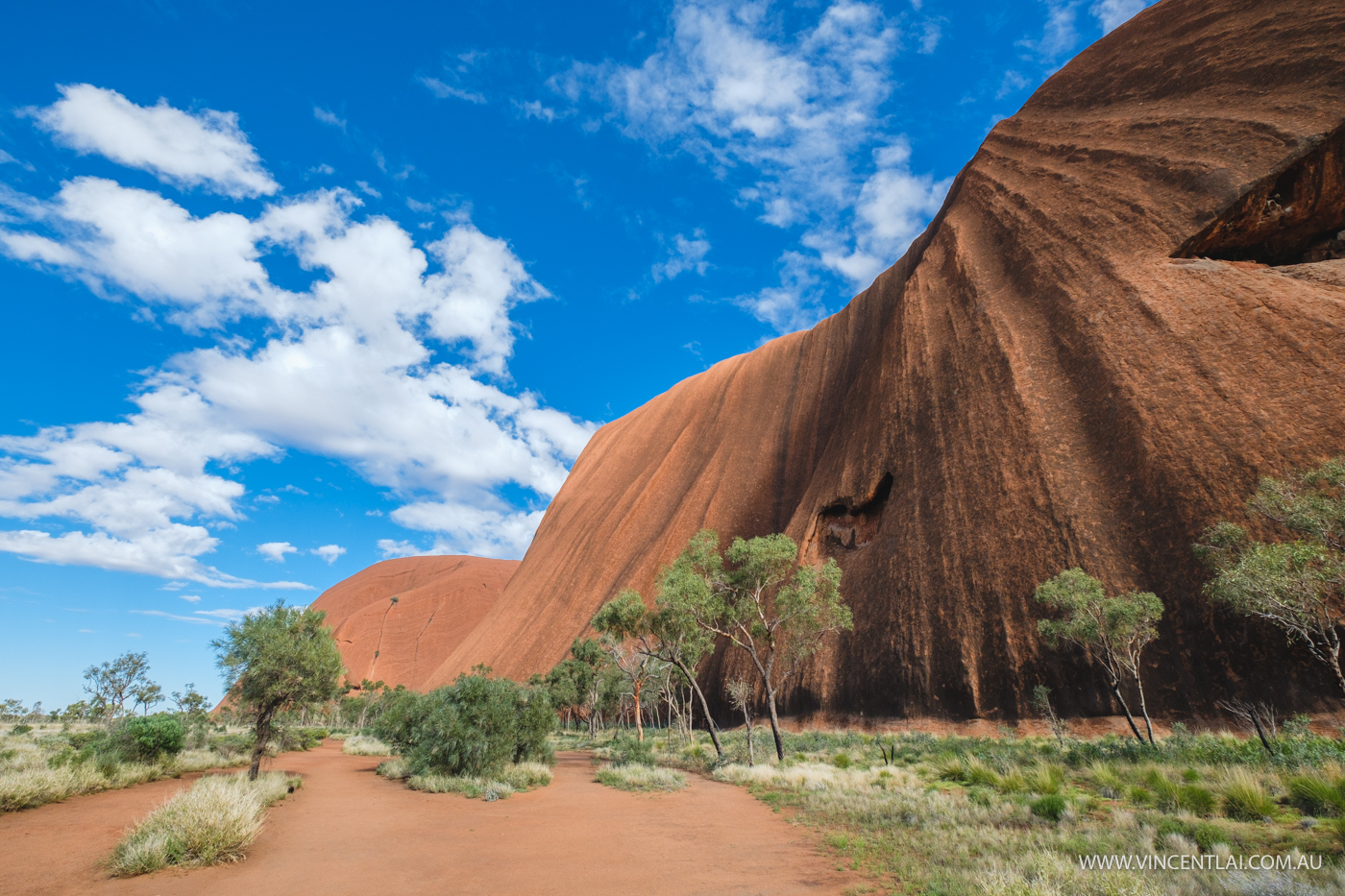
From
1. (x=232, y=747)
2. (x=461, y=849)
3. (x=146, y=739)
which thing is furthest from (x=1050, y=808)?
(x=232, y=747)

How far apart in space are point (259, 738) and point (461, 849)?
10.1 m

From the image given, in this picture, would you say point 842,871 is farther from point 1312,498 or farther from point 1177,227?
point 1177,227

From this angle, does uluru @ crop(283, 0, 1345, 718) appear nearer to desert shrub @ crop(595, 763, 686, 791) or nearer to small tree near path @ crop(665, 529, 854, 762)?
small tree near path @ crop(665, 529, 854, 762)

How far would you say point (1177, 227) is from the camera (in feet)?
77.9

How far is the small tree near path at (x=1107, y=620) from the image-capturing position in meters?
15.1

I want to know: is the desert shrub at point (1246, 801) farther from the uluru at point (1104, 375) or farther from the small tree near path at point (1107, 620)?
the uluru at point (1104, 375)

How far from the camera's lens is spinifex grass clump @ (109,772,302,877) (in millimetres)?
6793

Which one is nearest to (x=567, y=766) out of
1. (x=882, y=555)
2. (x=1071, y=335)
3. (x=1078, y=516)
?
(x=882, y=555)

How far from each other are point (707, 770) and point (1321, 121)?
115 ft

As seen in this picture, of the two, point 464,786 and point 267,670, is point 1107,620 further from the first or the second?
point 267,670

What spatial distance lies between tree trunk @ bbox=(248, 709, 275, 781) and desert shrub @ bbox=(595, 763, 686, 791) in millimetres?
9028

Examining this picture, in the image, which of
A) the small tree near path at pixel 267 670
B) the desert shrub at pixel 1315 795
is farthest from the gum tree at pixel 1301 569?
the small tree near path at pixel 267 670

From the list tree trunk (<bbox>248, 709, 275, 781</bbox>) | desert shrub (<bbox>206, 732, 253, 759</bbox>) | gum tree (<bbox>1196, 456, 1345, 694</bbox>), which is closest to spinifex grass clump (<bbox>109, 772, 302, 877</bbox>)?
tree trunk (<bbox>248, 709, 275, 781</bbox>)

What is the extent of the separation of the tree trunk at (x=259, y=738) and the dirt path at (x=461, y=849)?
5.87 feet
